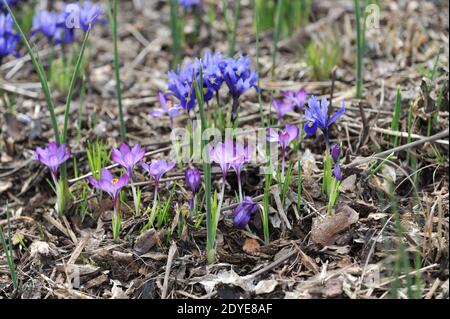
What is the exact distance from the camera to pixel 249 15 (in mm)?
4941

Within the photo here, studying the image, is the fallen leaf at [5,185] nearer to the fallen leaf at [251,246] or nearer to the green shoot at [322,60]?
the fallen leaf at [251,246]

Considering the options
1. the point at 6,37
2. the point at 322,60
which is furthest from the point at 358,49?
the point at 6,37

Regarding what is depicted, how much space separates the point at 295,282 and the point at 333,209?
40 cm

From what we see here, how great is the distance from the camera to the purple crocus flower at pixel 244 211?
2672mm

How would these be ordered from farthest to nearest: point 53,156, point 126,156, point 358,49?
point 358,49, point 53,156, point 126,156

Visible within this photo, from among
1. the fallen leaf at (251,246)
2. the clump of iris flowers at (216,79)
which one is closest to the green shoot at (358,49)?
the clump of iris flowers at (216,79)

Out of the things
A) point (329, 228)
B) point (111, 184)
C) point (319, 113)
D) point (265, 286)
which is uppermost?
point (319, 113)

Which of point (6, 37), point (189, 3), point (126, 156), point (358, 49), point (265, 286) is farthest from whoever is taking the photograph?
point (189, 3)

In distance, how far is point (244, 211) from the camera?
8.79 ft

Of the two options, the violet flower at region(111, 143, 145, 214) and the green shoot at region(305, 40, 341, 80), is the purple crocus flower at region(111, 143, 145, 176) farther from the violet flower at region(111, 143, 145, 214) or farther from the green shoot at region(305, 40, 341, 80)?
the green shoot at region(305, 40, 341, 80)

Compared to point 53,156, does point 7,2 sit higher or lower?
higher

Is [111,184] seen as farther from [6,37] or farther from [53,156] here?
[6,37]

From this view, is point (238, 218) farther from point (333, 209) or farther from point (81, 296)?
point (81, 296)

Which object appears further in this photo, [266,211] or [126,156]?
[126,156]
